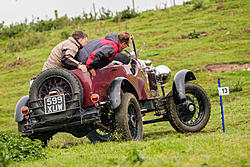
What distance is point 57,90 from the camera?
6336mm

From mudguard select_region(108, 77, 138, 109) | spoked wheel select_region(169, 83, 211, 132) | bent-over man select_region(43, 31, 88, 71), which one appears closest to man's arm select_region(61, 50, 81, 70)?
bent-over man select_region(43, 31, 88, 71)

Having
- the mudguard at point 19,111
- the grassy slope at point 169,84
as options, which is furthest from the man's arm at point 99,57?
the mudguard at point 19,111

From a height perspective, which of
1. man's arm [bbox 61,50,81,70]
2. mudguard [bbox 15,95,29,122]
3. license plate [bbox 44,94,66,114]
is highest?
man's arm [bbox 61,50,81,70]

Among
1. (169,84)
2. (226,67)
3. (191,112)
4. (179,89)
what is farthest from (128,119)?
(226,67)

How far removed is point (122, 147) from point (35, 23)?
32.6 m

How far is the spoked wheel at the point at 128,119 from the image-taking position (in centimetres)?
630

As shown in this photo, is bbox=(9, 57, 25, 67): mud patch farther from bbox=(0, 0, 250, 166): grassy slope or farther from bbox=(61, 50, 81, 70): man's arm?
bbox=(61, 50, 81, 70): man's arm

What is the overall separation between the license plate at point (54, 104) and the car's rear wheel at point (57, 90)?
6cm

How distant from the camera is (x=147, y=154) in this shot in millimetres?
5031

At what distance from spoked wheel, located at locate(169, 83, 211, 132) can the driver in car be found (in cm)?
166

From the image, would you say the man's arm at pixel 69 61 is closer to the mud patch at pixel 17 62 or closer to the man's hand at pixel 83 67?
the man's hand at pixel 83 67

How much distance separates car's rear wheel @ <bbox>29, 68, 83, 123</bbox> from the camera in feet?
20.4

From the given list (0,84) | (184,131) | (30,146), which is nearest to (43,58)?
(0,84)

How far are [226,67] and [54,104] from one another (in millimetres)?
12418
